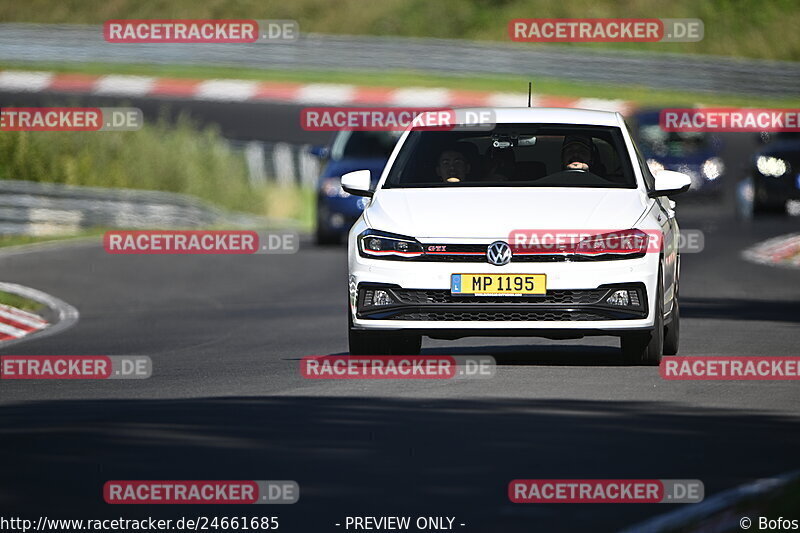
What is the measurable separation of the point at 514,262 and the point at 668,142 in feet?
79.5

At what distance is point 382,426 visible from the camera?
937 cm

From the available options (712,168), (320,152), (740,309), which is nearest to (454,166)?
(740,309)

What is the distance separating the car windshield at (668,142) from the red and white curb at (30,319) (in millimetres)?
17650

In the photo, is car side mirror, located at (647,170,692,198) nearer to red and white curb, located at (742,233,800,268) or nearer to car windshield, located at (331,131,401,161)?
red and white curb, located at (742,233,800,268)

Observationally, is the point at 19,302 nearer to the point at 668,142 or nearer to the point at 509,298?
the point at 509,298

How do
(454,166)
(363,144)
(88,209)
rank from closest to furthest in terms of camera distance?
(454,166) → (363,144) → (88,209)

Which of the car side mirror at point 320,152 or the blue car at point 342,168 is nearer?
the car side mirror at point 320,152

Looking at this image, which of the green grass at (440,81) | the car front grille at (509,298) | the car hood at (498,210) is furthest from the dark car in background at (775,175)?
the car front grille at (509,298)

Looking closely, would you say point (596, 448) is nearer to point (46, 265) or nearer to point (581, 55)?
point (46, 265)

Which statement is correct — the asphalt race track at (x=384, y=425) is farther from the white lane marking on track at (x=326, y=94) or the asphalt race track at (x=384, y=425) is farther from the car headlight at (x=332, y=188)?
→ the white lane marking on track at (x=326, y=94)

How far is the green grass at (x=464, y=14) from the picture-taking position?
55906mm

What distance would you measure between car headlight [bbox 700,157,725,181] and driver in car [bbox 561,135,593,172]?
22.4m

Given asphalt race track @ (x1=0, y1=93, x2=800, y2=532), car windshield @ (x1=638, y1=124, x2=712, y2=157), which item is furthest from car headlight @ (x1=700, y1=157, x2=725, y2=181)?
asphalt race track @ (x1=0, y1=93, x2=800, y2=532)

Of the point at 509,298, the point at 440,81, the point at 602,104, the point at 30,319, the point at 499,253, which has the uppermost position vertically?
the point at 440,81
